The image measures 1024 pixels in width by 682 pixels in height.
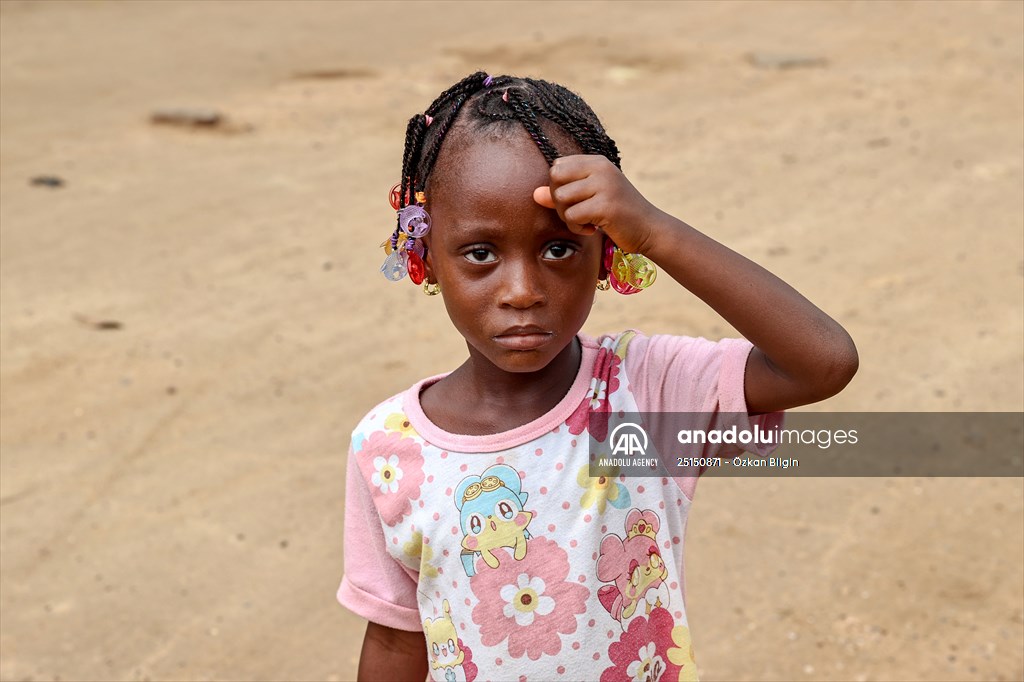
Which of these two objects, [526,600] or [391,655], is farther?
[391,655]

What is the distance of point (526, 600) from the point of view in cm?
181

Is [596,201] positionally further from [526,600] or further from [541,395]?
[526,600]

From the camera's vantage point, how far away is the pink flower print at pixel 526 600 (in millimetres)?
1800

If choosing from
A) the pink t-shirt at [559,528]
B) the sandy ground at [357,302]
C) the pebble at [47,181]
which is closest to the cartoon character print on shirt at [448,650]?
the pink t-shirt at [559,528]

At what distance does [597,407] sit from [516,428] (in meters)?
0.13

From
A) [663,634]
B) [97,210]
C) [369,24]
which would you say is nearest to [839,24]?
[369,24]

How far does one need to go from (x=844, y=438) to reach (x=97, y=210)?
12.9 ft

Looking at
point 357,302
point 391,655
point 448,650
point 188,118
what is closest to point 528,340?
Result: point 448,650

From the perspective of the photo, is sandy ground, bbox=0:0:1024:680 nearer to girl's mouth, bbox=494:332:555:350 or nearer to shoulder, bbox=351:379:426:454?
shoulder, bbox=351:379:426:454

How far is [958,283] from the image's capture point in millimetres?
5027

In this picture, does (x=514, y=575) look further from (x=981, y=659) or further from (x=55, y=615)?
(x=55, y=615)

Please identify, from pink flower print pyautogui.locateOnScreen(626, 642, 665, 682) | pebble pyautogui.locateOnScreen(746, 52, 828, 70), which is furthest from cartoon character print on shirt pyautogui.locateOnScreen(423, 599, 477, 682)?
pebble pyautogui.locateOnScreen(746, 52, 828, 70)

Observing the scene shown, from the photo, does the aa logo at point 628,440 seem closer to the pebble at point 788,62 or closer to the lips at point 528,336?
the lips at point 528,336

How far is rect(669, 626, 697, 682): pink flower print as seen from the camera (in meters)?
1.87
